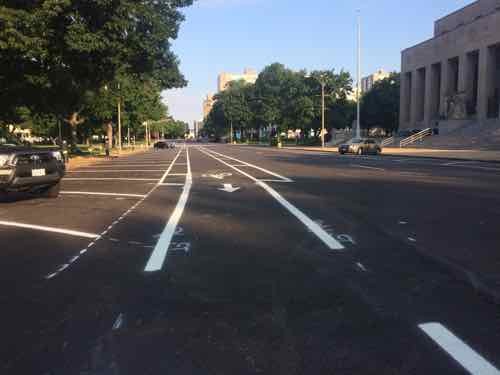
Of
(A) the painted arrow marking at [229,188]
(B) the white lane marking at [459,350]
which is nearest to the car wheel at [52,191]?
(A) the painted arrow marking at [229,188]

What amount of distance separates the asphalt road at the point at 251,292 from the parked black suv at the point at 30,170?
1.24 meters

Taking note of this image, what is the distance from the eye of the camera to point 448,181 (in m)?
15.5

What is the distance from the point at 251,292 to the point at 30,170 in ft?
25.5

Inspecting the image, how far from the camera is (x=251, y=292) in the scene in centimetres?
453

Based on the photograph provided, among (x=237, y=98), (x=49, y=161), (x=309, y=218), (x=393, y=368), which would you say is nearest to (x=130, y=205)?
(x=49, y=161)

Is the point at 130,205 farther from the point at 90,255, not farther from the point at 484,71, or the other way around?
Result: the point at 484,71

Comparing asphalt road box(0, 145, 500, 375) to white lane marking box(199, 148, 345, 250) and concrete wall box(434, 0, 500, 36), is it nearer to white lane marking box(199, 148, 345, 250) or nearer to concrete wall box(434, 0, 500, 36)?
white lane marking box(199, 148, 345, 250)

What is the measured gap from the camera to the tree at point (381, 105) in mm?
88000

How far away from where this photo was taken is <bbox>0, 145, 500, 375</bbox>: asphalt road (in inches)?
127

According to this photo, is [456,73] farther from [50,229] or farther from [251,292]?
[251,292]

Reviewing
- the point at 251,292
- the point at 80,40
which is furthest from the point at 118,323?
the point at 80,40

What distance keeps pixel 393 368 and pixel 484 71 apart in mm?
61777

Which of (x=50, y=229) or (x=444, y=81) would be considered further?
(x=444, y=81)

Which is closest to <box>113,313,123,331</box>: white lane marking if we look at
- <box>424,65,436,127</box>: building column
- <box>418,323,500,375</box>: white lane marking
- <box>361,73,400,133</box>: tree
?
<box>418,323,500,375</box>: white lane marking
